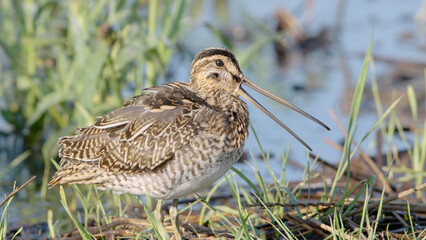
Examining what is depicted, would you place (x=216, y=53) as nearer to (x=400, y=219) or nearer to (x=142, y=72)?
(x=400, y=219)

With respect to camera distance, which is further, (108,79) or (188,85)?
(108,79)

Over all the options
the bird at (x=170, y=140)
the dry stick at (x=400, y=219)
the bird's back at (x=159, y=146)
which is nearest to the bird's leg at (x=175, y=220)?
the bird at (x=170, y=140)

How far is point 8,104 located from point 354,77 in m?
3.89

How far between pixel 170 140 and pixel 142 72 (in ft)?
8.70

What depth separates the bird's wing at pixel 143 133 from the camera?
150 inches

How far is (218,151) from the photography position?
3756 mm

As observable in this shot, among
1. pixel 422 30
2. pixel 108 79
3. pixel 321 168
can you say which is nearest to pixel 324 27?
pixel 422 30

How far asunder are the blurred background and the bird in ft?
1.42

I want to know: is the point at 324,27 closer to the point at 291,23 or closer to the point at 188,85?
the point at 291,23

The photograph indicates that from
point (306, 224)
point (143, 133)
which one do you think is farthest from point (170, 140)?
point (306, 224)

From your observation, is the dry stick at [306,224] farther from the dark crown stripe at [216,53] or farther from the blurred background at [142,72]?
the dark crown stripe at [216,53]

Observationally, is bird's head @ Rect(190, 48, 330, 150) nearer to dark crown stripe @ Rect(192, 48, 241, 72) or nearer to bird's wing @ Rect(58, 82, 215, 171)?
dark crown stripe @ Rect(192, 48, 241, 72)

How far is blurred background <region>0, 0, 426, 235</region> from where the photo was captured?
5574mm

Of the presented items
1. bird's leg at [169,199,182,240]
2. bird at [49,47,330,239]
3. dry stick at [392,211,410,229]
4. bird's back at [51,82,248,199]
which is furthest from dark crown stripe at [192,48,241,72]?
dry stick at [392,211,410,229]
